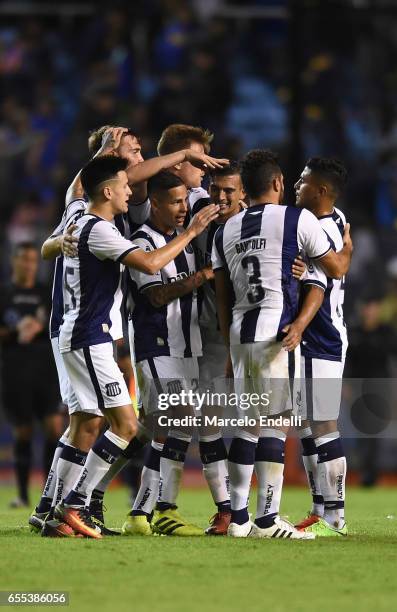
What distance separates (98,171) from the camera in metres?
7.10

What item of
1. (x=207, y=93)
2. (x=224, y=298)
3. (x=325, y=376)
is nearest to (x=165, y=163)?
(x=224, y=298)

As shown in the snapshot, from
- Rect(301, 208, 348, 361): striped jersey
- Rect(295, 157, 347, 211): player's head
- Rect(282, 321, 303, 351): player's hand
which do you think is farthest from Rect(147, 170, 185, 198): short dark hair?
Rect(282, 321, 303, 351): player's hand

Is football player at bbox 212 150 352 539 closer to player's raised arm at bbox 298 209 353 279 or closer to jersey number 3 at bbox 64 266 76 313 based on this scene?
player's raised arm at bbox 298 209 353 279

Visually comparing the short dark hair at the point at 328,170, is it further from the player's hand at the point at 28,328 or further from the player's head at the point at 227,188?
the player's hand at the point at 28,328

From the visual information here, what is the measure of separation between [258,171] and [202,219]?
415 mm

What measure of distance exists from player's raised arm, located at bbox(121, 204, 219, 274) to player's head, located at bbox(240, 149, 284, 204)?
0.94 ft

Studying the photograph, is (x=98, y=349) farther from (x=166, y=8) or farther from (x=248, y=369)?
(x=166, y=8)

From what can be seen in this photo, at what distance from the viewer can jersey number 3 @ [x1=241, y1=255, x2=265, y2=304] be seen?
702cm

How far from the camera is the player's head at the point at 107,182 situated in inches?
280

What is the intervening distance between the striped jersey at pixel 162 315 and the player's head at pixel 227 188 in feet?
1.21

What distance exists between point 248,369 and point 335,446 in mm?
804

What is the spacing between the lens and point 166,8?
1938 centimetres

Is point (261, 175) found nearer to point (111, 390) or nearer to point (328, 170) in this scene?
point (328, 170)

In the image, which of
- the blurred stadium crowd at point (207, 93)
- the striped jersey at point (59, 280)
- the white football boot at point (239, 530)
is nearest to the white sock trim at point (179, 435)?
the white football boot at point (239, 530)
